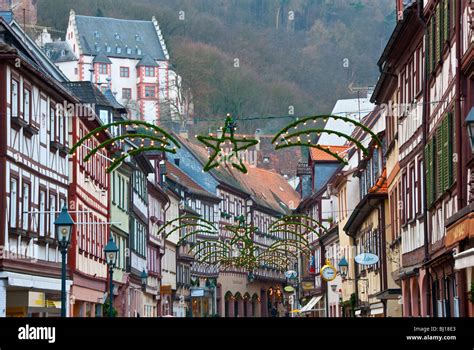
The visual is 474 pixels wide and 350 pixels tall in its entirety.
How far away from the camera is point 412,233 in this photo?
29688 millimetres

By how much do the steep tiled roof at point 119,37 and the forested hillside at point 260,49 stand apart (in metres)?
3.75

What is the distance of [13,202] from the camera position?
3020cm

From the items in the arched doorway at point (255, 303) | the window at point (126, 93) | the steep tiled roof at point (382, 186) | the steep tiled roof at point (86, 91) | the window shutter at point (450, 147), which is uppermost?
the window at point (126, 93)

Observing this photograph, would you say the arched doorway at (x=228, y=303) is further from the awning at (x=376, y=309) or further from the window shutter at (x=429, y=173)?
the window shutter at (x=429, y=173)

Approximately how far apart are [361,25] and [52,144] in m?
114

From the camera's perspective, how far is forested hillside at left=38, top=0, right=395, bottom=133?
119 meters

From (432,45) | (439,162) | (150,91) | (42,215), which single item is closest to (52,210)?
(42,215)

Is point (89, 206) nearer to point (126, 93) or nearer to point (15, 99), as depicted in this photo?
point (15, 99)

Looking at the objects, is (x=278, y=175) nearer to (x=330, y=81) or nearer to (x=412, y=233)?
(x=330, y=81)

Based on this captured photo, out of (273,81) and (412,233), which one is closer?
(412,233)

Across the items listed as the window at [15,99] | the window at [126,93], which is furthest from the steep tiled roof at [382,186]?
the window at [126,93]

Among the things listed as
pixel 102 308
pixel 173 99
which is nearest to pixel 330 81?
pixel 173 99

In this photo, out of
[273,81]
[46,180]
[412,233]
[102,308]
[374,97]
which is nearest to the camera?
[412,233]

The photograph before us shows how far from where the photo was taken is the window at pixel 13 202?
29969 millimetres
